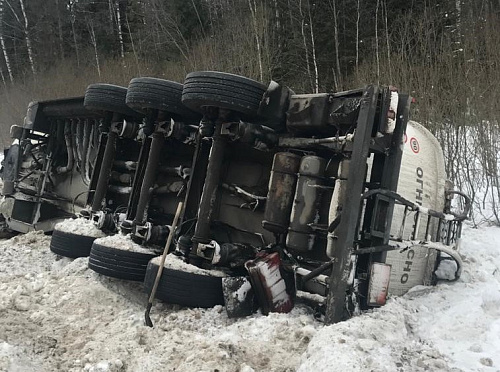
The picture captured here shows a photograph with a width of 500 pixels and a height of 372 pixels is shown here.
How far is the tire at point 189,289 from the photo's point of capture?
3457 mm

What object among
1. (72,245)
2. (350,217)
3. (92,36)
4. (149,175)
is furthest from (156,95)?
(92,36)

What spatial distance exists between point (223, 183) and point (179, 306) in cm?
110

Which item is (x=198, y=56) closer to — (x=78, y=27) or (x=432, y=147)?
(x=432, y=147)

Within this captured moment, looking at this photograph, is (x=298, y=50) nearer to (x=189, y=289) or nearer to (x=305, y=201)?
(x=305, y=201)

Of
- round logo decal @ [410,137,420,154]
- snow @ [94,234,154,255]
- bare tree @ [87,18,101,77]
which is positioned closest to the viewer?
round logo decal @ [410,137,420,154]

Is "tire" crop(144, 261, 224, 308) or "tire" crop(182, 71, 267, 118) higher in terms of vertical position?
"tire" crop(182, 71, 267, 118)

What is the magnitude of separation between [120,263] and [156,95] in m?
1.47

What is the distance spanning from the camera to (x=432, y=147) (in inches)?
161

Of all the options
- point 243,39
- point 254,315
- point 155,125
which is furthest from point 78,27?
point 254,315

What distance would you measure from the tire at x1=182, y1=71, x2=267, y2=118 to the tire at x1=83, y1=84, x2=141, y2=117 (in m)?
1.83

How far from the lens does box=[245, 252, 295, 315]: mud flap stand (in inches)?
130

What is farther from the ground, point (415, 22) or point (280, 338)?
point (415, 22)

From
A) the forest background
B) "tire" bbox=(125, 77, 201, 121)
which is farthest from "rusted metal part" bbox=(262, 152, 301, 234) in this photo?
the forest background

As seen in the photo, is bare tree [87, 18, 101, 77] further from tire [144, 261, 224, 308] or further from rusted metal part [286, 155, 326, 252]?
rusted metal part [286, 155, 326, 252]
